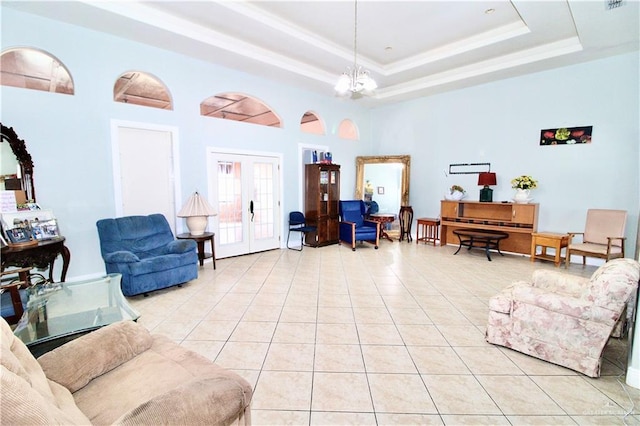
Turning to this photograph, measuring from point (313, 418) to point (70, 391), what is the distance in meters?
1.25

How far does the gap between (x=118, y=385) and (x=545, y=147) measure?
6.83 meters

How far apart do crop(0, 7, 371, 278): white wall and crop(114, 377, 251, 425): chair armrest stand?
3.91 meters

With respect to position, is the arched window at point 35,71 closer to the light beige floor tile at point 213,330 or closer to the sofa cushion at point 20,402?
the light beige floor tile at point 213,330

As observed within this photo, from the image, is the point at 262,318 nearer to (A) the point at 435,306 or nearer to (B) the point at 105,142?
(A) the point at 435,306

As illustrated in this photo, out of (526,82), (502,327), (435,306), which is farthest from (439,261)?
(526,82)

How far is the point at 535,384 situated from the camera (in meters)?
2.12

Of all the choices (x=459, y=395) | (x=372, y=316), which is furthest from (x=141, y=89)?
(x=459, y=395)

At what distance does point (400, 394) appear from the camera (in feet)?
6.65

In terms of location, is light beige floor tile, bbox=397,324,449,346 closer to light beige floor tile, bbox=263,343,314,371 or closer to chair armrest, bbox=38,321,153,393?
light beige floor tile, bbox=263,343,314,371

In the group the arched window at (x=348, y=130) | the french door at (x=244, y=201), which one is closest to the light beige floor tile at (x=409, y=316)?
the french door at (x=244, y=201)

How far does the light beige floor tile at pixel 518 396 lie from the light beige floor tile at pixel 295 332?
1381 millimetres

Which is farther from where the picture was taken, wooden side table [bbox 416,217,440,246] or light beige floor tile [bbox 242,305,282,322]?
wooden side table [bbox 416,217,440,246]

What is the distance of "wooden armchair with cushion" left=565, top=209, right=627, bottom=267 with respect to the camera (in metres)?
4.34

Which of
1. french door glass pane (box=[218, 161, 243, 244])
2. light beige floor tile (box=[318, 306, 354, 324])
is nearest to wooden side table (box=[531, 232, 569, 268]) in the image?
light beige floor tile (box=[318, 306, 354, 324])
